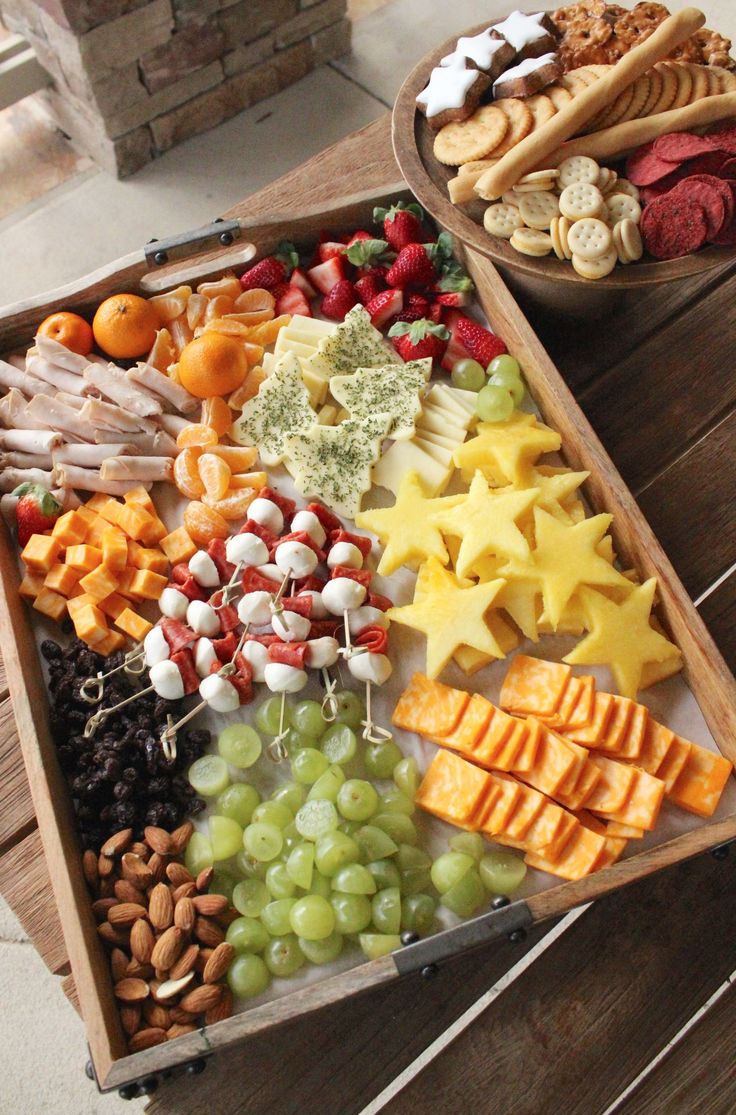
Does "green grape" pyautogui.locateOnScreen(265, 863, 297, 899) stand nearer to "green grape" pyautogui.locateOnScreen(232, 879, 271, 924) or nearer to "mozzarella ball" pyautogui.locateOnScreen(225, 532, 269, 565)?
"green grape" pyautogui.locateOnScreen(232, 879, 271, 924)

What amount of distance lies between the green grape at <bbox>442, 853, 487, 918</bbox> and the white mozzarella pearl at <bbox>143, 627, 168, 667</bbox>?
47 cm

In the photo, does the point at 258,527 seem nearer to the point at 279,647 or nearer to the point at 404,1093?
the point at 279,647

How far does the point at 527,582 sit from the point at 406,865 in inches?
15.7

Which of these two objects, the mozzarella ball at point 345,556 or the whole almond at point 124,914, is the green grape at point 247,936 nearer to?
the whole almond at point 124,914

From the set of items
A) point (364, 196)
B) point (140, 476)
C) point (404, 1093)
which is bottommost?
point (404, 1093)

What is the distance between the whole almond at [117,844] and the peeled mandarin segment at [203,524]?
43 centimetres

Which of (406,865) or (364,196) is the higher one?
(364,196)

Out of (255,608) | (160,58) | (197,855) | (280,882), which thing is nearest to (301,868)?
(280,882)

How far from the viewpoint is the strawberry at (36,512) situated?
4.47 feet

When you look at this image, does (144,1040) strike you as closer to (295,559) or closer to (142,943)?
(142,943)

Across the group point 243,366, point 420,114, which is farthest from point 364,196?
point 243,366

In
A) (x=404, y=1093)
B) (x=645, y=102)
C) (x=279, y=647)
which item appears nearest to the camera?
(x=404, y=1093)

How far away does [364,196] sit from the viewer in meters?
1.58

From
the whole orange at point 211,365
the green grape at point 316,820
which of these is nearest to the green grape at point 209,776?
the green grape at point 316,820
